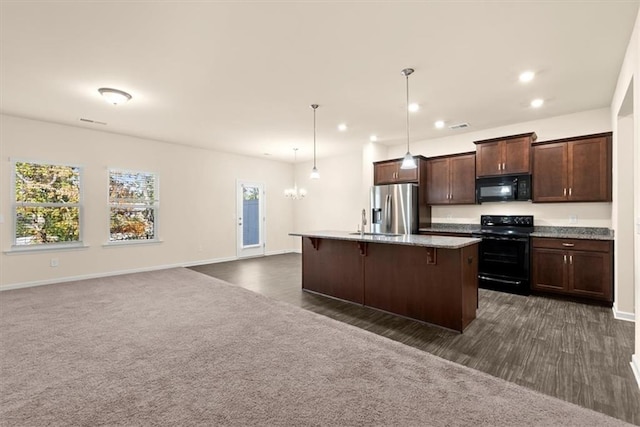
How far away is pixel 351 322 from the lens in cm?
345

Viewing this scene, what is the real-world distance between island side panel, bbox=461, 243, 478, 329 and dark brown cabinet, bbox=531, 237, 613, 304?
5.66 ft

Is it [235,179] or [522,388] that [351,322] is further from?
[235,179]

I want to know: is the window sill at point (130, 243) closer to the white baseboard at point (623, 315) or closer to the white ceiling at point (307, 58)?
the white ceiling at point (307, 58)

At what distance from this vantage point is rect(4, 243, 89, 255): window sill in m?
4.86

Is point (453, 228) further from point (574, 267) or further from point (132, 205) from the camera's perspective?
point (132, 205)

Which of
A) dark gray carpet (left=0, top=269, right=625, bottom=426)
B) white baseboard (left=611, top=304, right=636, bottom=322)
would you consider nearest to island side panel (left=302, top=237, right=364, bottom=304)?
dark gray carpet (left=0, top=269, right=625, bottom=426)

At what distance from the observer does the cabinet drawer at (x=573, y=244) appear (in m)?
4.02

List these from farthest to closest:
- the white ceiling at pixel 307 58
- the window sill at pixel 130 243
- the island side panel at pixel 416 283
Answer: the window sill at pixel 130 243, the island side panel at pixel 416 283, the white ceiling at pixel 307 58

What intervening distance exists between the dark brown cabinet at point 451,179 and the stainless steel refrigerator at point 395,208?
1.39ft

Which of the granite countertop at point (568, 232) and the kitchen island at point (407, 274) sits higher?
the granite countertop at point (568, 232)

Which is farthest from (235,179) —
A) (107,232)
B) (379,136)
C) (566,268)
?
(566,268)

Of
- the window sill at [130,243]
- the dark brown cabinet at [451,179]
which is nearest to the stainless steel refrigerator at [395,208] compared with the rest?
the dark brown cabinet at [451,179]

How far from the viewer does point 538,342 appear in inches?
114

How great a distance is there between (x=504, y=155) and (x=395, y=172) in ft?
6.70
